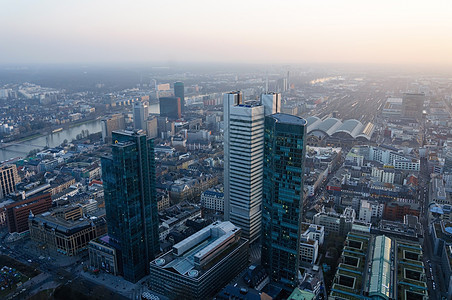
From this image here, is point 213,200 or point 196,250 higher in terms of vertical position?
point 196,250

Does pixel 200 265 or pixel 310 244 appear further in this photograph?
pixel 310 244

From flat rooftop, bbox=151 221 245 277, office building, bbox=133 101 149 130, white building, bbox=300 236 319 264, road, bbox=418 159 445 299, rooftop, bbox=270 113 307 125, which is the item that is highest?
rooftop, bbox=270 113 307 125

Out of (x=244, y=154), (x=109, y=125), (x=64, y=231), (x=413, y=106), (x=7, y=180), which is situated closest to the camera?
(x=244, y=154)

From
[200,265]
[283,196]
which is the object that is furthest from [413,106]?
[200,265]

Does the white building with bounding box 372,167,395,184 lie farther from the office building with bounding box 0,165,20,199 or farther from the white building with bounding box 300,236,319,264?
the office building with bounding box 0,165,20,199

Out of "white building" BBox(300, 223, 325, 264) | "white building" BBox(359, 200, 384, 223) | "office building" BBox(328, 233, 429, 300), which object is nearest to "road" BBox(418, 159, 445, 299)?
"office building" BBox(328, 233, 429, 300)

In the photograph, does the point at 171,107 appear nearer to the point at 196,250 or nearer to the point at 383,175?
the point at 383,175
